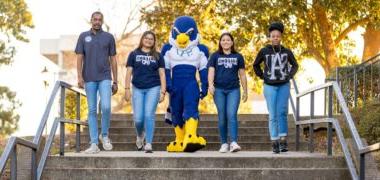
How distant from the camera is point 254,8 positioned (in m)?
19.4

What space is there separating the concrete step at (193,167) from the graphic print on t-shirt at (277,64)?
4.45ft

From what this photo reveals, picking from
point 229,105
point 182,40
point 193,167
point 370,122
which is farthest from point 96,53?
point 370,122

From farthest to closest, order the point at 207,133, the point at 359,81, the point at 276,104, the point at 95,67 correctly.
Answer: the point at 359,81
the point at 207,133
the point at 276,104
the point at 95,67

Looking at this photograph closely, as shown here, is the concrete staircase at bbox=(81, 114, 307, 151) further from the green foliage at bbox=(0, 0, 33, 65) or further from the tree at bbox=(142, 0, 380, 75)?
the green foliage at bbox=(0, 0, 33, 65)

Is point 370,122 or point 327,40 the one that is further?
point 327,40

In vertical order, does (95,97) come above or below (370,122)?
above

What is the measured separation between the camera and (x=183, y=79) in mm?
10391

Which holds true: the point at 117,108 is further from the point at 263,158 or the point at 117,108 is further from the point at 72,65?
the point at 263,158

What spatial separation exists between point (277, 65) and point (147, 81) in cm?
165

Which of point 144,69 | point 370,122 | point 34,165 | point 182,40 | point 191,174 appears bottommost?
point 191,174

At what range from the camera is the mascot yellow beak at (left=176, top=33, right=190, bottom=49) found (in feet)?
34.2

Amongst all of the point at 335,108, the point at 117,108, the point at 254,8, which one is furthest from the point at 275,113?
the point at 117,108

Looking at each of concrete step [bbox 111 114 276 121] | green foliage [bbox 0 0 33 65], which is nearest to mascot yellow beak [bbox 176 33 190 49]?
concrete step [bbox 111 114 276 121]

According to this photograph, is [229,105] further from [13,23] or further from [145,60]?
[13,23]
